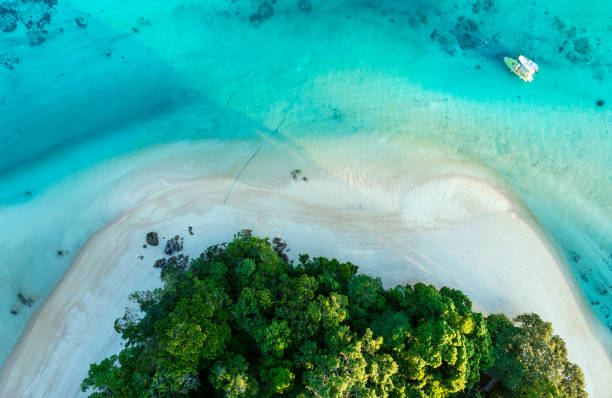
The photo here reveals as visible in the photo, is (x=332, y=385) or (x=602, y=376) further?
(x=602, y=376)

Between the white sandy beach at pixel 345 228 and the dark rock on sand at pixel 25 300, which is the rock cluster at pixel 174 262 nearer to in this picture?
the white sandy beach at pixel 345 228

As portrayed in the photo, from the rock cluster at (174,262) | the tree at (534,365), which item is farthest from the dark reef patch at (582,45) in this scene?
the rock cluster at (174,262)

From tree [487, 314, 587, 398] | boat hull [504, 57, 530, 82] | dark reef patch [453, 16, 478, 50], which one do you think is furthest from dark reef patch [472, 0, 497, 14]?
tree [487, 314, 587, 398]

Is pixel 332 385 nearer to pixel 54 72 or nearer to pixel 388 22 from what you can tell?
pixel 388 22

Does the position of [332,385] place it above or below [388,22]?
below

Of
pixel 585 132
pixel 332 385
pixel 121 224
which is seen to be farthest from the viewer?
pixel 585 132

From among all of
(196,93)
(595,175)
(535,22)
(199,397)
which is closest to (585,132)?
(595,175)

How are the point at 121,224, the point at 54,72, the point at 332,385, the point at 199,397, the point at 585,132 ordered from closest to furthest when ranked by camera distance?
1. the point at 332,385
2. the point at 199,397
3. the point at 121,224
4. the point at 54,72
5. the point at 585,132
